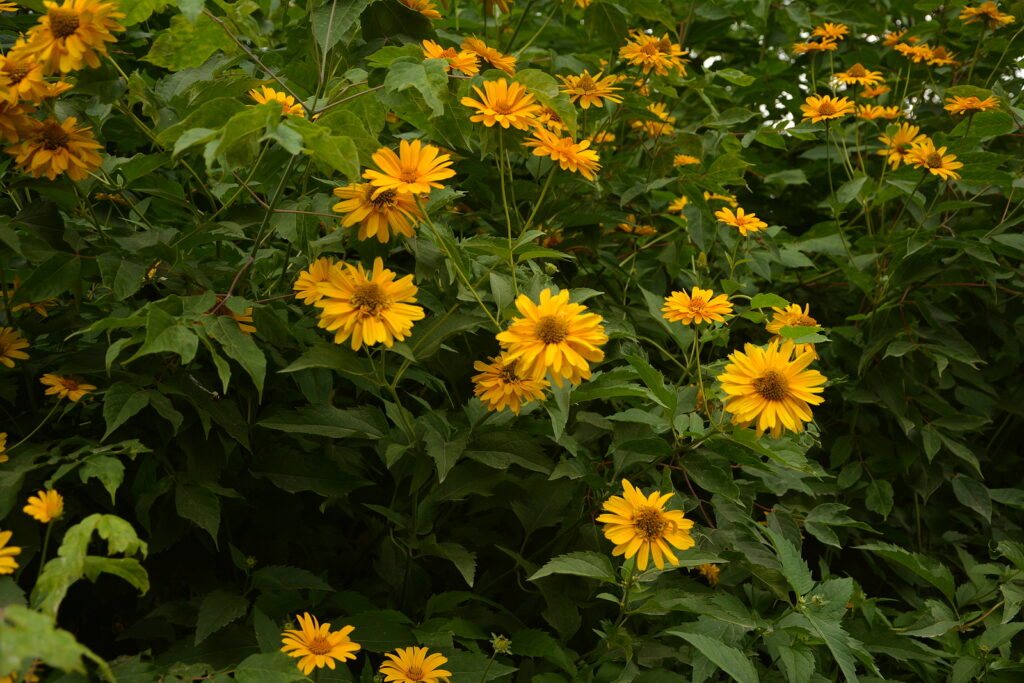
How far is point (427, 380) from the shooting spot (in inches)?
70.8

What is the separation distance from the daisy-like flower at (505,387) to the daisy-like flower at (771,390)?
1.13ft

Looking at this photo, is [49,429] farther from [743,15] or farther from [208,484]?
[743,15]

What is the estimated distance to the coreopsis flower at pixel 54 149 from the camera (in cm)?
145

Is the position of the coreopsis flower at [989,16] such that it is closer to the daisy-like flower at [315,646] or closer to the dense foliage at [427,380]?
the dense foliage at [427,380]

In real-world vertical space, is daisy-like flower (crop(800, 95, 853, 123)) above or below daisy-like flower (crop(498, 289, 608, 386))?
below

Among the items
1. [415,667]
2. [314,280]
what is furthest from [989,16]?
[415,667]

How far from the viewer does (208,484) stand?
151 cm

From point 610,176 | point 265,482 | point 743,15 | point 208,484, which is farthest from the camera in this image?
point 743,15

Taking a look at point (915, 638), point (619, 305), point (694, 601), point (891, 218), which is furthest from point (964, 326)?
point (694, 601)

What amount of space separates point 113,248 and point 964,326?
2.54 meters

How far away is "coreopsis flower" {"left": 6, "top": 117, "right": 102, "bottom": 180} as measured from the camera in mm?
1445

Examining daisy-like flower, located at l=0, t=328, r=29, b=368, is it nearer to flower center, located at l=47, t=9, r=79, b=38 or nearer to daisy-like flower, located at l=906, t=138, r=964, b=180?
flower center, located at l=47, t=9, r=79, b=38

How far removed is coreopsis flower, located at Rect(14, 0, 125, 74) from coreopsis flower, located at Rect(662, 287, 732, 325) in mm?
1233

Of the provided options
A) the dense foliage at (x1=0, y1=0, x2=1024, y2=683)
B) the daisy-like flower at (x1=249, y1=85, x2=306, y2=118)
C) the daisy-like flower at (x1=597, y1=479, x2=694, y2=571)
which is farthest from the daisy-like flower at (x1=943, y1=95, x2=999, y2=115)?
the daisy-like flower at (x1=249, y1=85, x2=306, y2=118)
